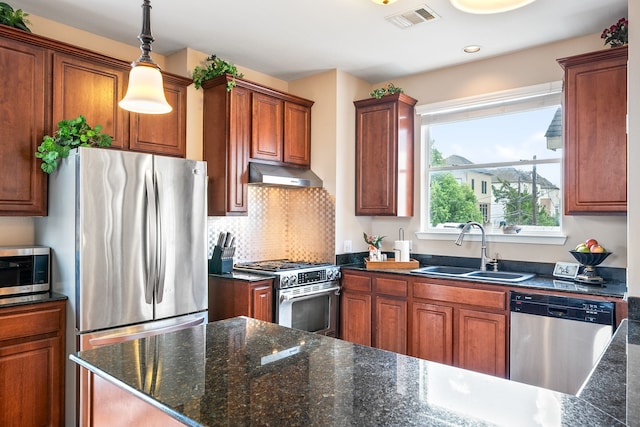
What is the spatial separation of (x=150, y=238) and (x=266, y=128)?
60.7 inches

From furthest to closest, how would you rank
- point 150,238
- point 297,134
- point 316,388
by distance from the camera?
point 297,134 → point 150,238 → point 316,388

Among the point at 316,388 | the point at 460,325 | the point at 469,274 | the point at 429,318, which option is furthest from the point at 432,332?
the point at 316,388

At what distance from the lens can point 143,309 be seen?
2.81 meters

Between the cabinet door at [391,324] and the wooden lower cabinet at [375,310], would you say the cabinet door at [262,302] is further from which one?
the cabinet door at [391,324]

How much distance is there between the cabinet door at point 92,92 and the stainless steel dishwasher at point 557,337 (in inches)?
118

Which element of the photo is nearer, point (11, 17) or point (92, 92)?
point (11, 17)

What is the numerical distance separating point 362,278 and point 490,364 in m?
1.21

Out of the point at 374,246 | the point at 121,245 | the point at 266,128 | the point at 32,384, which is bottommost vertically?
the point at 32,384

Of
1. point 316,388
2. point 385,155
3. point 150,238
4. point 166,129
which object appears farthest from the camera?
point 385,155

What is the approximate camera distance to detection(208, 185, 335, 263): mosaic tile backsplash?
4.14 m

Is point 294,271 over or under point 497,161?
under

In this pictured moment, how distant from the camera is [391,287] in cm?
Result: 368

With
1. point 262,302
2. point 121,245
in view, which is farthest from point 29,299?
→ point 262,302

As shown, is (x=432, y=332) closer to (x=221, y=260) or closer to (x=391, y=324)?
(x=391, y=324)
